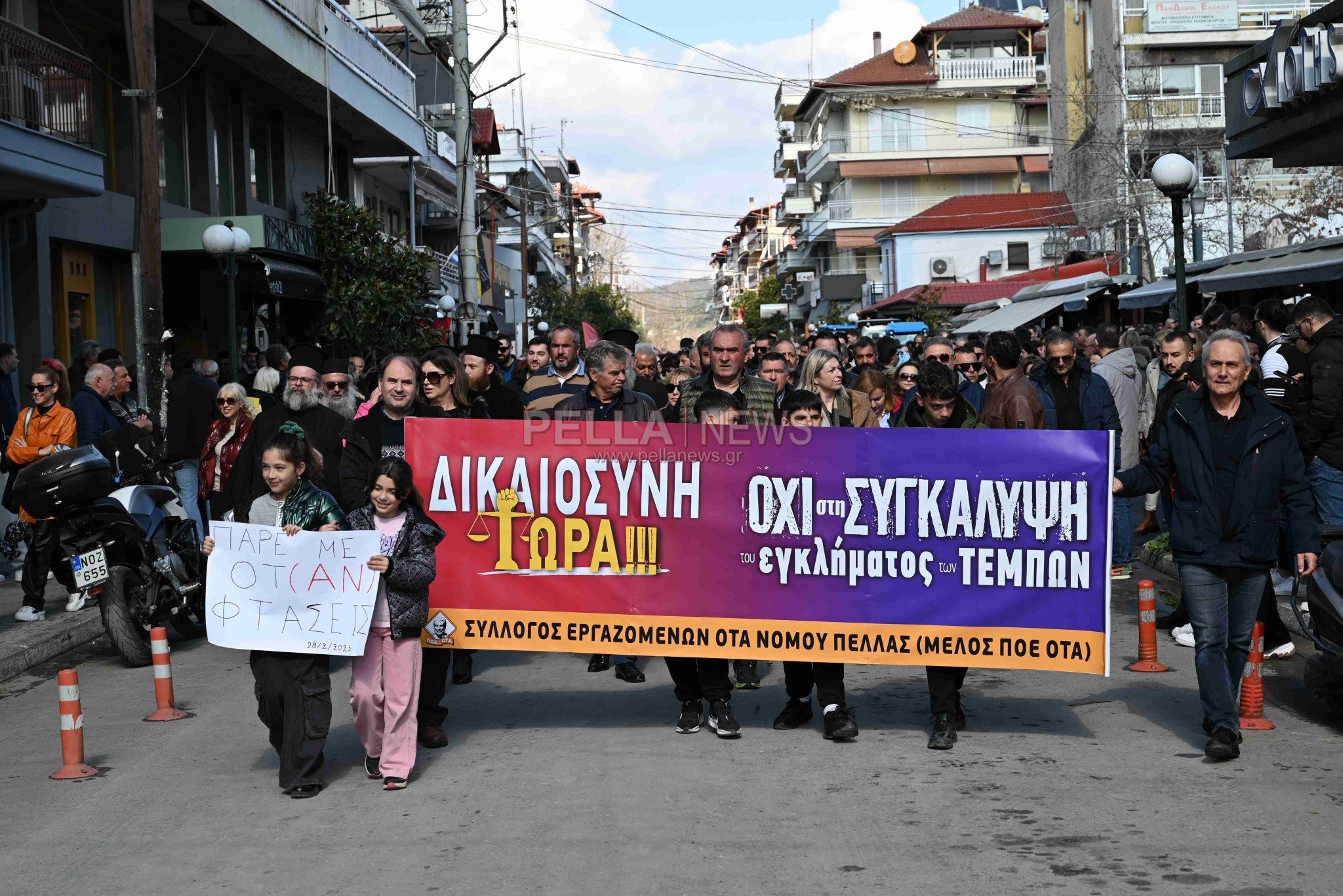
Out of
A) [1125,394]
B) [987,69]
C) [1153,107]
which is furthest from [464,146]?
[987,69]

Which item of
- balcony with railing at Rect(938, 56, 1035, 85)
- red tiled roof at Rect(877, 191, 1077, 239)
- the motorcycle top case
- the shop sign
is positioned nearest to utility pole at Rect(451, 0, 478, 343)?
the shop sign

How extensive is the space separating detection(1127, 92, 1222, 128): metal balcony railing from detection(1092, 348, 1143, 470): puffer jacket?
38.0m

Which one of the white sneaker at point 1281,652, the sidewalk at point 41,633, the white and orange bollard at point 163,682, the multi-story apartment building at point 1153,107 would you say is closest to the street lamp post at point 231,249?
the sidewalk at point 41,633

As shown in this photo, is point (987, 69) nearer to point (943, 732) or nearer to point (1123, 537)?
point (1123, 537)

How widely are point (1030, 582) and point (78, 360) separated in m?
12.4

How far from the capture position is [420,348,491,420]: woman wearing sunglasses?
336 inches

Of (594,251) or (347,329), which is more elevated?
(594,251)

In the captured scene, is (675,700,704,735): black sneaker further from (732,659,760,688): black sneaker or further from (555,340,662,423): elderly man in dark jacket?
(555,340,662,423): elderly man in dark jacket

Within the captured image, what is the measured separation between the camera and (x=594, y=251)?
16300cm

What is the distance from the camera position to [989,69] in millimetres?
77562

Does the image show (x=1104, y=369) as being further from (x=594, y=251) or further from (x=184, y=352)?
(x=594, y=251)

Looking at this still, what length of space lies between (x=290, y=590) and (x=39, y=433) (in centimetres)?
635

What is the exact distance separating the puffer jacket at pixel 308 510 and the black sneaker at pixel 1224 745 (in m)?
4.02

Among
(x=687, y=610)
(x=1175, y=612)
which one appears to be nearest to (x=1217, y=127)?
(x=1175, y=612)
